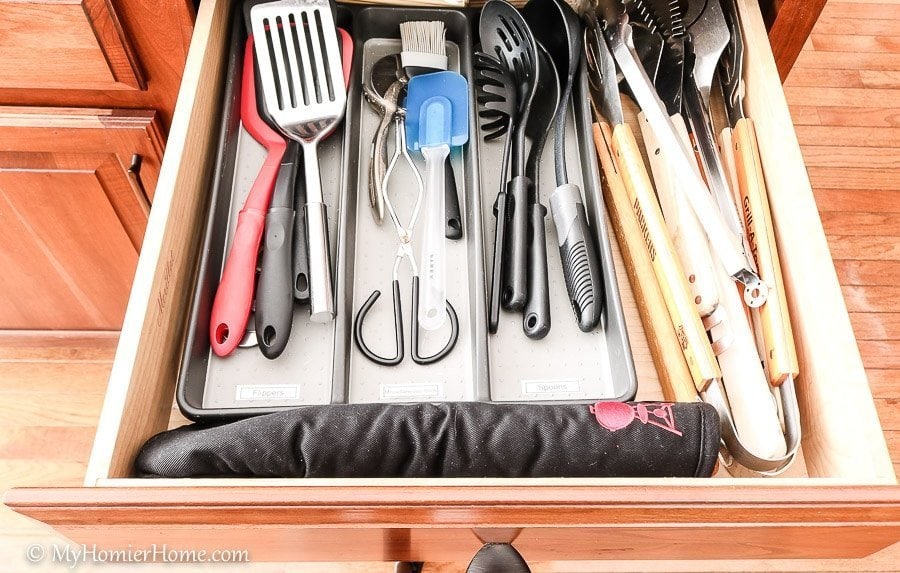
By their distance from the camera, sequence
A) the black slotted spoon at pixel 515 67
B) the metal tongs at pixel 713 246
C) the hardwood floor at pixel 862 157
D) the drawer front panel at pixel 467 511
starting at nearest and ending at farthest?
the drawer front panel at pixel 467 511 < the metal tongs at pixel 713 246 < the black slotted spoon at pixel 515 67 < the hardwood floor at pixel 862 157

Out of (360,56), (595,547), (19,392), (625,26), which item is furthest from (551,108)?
(19,392)

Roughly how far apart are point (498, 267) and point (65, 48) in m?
0.47

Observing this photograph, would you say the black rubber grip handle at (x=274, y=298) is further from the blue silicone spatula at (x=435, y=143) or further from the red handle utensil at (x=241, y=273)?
the blue silicone spatula at (x=435, y=143)

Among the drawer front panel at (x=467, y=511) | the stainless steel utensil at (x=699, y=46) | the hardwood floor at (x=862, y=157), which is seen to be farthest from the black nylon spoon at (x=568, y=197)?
the hardwood floor at (x=862, y=157)

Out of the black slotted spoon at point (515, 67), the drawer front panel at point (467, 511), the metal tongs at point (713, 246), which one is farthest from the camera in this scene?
the black slotted spoon at point (515, 67)

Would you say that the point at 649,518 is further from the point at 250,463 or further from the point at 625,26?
the point at 625,26

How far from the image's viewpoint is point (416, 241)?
75 centimetres

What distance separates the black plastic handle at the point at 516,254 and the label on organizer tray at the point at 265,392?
0.21m

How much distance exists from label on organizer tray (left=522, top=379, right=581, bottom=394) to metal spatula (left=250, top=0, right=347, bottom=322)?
0.90 ft

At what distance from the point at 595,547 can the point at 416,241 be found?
340mm

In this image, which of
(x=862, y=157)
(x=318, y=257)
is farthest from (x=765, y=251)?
(x=862, y=157)

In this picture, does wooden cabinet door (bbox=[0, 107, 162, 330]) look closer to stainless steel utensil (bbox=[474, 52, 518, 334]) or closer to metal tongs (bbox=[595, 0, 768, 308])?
stainless steel utensil (bbox=[474, 52, 518, 334])

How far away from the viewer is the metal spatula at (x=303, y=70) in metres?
0.75

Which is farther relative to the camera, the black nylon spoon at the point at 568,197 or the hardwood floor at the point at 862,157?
the hardwood floor at the point at 862,157
